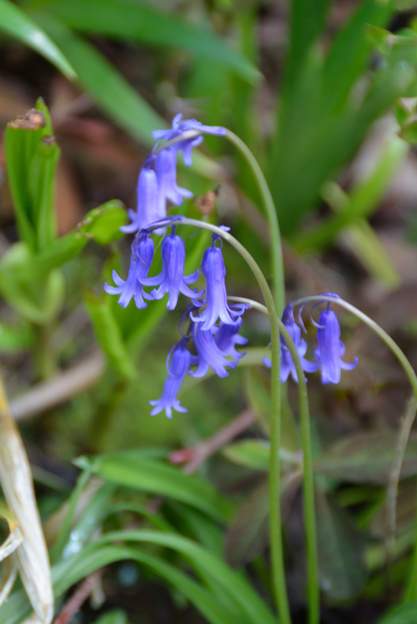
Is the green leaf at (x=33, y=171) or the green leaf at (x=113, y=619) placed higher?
the green leaf at (x=33, y=171)

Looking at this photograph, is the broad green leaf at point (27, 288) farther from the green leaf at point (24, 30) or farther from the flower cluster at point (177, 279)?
the flower cluster at point (177, 279)

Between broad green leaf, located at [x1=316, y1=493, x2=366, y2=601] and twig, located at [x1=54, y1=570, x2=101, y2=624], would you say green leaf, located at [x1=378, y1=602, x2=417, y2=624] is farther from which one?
twig, located at [x1=54, y1=570, x2=101, y2=624]

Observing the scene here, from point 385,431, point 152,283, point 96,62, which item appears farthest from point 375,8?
point 152,283

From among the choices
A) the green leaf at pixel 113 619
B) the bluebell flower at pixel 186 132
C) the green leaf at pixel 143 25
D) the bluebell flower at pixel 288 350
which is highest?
the green leaf at pixel 143 25

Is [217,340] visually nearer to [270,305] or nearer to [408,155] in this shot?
[270,305]

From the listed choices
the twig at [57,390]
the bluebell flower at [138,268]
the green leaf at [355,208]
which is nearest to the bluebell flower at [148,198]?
the bluebell flower at [138,268]

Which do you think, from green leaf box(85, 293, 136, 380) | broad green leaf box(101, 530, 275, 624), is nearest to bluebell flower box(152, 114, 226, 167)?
green leaf box(85, 293, 136, 380)
